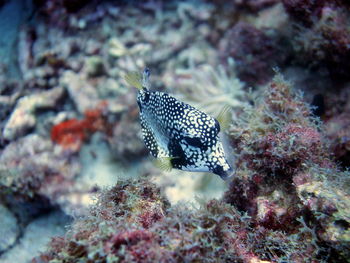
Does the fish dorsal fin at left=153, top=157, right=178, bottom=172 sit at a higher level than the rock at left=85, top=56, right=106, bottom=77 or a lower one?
lower

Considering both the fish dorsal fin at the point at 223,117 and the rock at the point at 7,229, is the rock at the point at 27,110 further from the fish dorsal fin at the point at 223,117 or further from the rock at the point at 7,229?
the fish dorsal fin at the point at 223,117

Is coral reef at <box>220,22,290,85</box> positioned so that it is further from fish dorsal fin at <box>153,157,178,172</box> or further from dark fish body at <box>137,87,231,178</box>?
fish dorsal fin at <box>153,157,178,172</box>

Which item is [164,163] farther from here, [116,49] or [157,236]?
[116,49]

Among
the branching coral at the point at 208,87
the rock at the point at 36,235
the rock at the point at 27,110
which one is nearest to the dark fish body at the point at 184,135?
the branching coral at the point at 208,87

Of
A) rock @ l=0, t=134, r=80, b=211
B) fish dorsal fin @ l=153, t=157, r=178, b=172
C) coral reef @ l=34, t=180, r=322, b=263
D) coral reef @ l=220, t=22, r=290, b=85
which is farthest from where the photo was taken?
Result: rock @ l=0, t=134, r=80, b=211

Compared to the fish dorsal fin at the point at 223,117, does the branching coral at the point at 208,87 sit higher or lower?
lower

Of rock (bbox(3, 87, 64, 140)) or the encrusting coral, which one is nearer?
the encrusting coral

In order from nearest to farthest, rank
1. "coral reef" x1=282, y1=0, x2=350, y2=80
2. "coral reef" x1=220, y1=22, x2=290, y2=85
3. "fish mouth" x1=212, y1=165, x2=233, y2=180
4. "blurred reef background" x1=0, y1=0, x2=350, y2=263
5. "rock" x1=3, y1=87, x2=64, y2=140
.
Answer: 1. "blurred reef background" x1=0, y1=0, x2=350, y2=263
2. "fish mouth" x1=212, y1=165, x2=233, y2=180
3. "coral reef" x1=282, y1=0, x2=350, y2=80
4. "coral reef" x1=220, y1=22, x2=290, y2=85
5. "rock" x1=3, y1=87, x2=64, y2=140

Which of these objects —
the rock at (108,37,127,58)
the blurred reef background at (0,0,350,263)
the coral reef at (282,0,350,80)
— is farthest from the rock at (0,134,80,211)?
the coral reef at (282,0,350,80)
